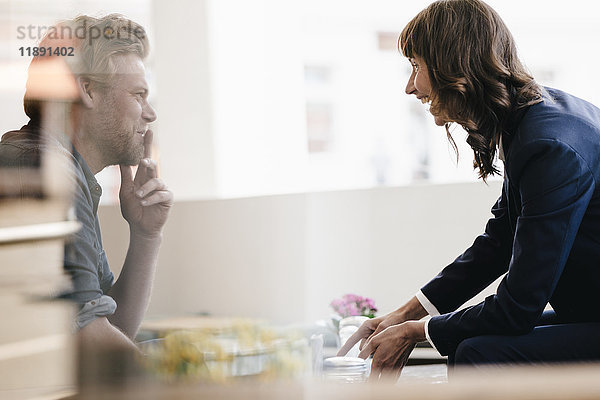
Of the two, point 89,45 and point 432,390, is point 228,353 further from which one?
point 432,390

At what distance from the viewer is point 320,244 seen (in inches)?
133

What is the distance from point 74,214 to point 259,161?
1.76 m

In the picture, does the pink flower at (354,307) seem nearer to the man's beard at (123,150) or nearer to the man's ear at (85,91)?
the man's beard at (123,150)

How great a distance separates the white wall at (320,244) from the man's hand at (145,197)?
0.52 ft

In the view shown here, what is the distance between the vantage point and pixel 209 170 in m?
2.13

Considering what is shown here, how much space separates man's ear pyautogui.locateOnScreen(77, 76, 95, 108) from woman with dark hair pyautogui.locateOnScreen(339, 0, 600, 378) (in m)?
0.53

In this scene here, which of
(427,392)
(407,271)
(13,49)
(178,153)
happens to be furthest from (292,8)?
(427,392)

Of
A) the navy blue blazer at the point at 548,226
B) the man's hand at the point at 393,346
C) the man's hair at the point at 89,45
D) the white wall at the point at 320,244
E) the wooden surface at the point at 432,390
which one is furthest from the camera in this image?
the white wall at the point at 320,244

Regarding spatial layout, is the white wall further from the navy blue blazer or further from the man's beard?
the navy blue blazer

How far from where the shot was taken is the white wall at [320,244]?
189cm

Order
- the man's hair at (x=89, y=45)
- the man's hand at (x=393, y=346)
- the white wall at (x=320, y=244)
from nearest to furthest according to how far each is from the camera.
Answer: the man's hand at (x=393, y=346), the man's hair at (x=89, y=45), the white wall at (x=320, y=244)

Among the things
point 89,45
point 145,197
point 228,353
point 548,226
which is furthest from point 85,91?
point 548,226

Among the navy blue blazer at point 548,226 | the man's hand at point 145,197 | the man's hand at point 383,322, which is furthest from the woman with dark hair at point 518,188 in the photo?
the man's hand at point 145,197

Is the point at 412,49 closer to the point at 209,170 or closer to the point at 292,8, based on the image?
the point at 209,170
